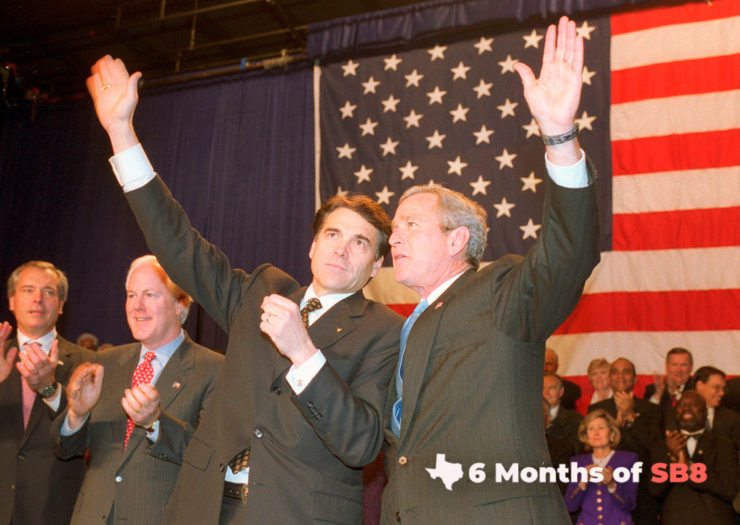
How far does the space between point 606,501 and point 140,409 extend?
3.10 meters

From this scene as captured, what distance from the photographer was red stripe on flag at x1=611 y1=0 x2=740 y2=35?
6.23 meters

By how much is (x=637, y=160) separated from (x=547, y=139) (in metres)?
5.18

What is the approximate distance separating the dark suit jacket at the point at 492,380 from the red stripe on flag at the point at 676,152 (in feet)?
16.4

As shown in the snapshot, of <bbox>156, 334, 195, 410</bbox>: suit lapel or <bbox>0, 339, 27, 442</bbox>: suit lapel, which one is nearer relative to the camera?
<bbox>156, 334, 195, 410</bbox>: suit lapel

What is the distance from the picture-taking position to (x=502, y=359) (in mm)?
1726

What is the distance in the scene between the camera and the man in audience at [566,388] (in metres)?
5.87

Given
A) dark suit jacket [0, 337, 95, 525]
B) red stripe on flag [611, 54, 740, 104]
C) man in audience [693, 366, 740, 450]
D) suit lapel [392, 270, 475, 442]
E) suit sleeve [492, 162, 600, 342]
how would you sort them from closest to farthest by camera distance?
suit sleeve [492, 162, 600, 342], suit lapel [392, 270, 475, 442], dark suit jacket [0, 337, 95, 525], man in audience [693, 366, 740, 450], red stripe on flag [611, 54, 740, 104]

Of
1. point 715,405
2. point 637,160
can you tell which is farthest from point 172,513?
point 637,160

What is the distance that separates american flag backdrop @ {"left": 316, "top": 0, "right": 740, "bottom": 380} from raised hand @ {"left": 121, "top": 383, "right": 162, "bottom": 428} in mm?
4581

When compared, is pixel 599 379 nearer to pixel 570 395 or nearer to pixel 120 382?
pixel 570 395

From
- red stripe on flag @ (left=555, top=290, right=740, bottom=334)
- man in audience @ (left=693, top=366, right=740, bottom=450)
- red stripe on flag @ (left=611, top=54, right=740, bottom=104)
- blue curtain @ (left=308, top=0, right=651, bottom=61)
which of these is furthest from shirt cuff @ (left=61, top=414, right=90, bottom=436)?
blue curtain @ (left=308, top=0, right=651, bottom=61)

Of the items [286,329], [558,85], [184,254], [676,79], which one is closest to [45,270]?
[184,254]

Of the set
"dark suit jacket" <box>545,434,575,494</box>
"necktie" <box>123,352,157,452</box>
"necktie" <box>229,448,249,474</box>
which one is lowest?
"necktie" <box>229,448,249,474</box>

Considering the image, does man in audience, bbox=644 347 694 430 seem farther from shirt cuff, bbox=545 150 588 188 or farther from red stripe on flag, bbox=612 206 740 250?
shirt cuff, bbox=545 150 588 188
